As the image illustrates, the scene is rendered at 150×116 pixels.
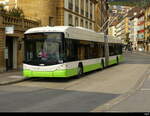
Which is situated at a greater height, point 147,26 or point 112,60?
point 147,26

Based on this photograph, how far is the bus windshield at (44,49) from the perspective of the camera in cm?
1669

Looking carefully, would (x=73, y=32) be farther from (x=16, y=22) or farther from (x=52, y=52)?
(x=16, y=22)

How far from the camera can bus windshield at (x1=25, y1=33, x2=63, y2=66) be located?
16688 millimetres

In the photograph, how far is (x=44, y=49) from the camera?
1686cm

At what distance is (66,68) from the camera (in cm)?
1677

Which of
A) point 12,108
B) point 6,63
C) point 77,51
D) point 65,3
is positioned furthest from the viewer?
point 65,3

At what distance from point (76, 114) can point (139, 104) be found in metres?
2.56

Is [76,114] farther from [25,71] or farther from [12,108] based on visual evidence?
[25,71]

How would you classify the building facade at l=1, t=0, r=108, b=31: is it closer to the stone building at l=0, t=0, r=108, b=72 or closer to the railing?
the stone building at l=0, t=0, r=108, b=72

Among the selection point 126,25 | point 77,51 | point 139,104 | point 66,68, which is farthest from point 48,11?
point 126,25

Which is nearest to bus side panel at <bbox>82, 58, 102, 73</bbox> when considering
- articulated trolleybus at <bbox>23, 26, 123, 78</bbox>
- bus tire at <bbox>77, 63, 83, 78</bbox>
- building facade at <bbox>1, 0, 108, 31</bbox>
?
bus tire at <bbox>77, 63, 83, 78</bbox>

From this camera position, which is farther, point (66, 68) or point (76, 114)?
point (66, 68)

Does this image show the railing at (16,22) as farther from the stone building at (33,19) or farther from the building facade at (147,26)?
the building facade at (147,26)

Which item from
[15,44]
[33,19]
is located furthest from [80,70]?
[33,19]
